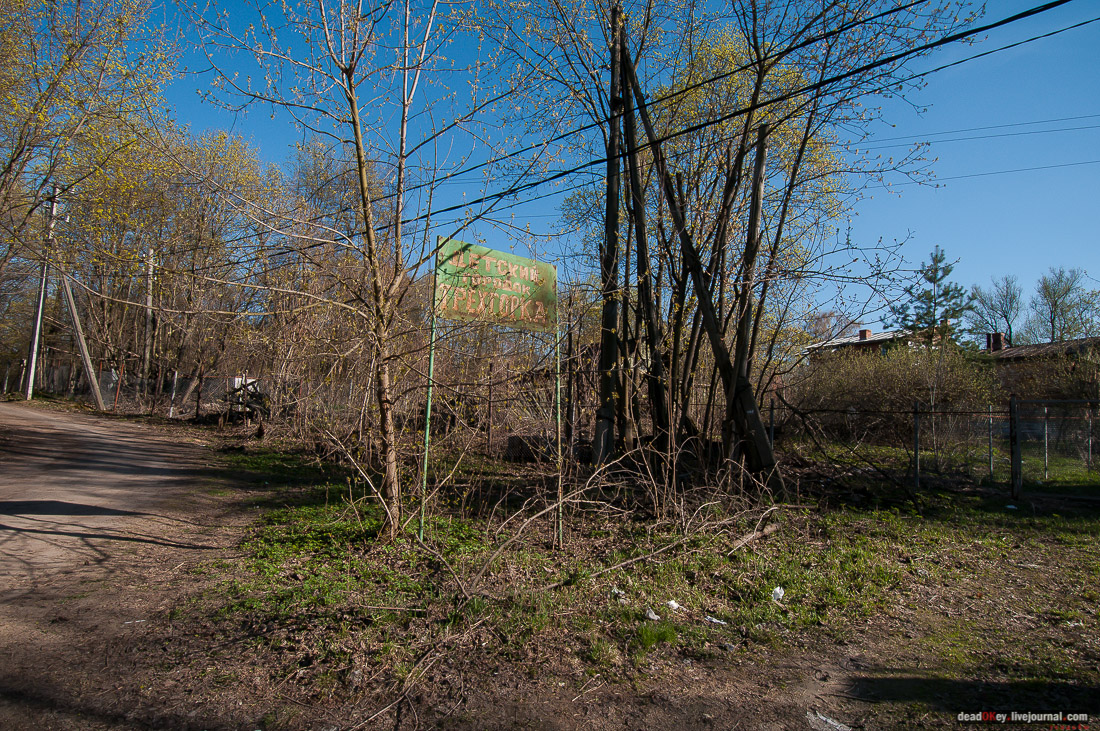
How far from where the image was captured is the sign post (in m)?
5.94

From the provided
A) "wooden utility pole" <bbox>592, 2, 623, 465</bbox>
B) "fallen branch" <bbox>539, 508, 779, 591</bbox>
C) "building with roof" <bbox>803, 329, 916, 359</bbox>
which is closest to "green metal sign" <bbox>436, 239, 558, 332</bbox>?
"wooden utility pole" <bbox>592, 2, 623, 465</bbox>

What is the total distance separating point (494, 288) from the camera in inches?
254

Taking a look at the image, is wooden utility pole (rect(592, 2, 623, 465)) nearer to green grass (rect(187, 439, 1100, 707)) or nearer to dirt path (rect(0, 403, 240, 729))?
green grass (rect(187, 439, 1100, 707))

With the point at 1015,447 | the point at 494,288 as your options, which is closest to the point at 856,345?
the point at 1015,447

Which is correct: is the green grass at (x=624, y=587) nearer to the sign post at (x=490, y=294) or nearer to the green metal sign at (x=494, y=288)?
the sign post at (x=490, y=294)

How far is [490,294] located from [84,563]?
4.61 m

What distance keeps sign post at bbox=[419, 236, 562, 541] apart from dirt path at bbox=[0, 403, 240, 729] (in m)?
2.44

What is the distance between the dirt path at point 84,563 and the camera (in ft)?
10.7

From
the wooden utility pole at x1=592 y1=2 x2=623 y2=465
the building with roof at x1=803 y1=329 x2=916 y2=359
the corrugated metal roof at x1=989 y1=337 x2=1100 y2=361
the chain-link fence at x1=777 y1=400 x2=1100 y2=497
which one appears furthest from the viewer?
the corrugated metal roof at x1=989 y1=337 x2=1100 y2=361

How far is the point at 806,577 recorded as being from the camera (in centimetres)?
548

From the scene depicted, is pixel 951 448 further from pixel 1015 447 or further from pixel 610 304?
pixel 610 304

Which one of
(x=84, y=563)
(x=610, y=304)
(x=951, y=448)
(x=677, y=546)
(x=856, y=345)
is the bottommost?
(x=84, y=563)

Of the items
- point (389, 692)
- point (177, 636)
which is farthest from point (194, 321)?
point (389, 692)

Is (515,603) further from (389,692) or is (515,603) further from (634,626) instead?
(389,692)
